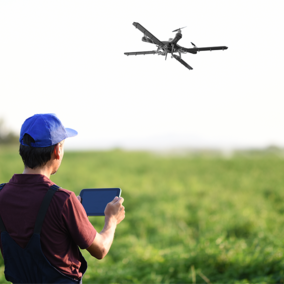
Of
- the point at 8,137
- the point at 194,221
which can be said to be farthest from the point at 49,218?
the point at 8,137

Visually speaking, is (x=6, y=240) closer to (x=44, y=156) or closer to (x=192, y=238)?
(x=44, y=156)

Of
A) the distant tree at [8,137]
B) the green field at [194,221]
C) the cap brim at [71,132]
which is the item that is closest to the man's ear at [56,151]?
the cap brim at [71,132]

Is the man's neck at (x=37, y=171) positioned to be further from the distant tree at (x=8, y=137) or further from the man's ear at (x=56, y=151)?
the distant tree at (x=8, y=137)

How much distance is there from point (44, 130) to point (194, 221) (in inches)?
292

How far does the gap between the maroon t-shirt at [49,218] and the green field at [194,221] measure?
8.30 ft

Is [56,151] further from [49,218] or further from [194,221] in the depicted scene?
[194,221]

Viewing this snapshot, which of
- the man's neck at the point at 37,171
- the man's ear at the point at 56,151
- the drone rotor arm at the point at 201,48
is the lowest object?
the man's neck at the point at 37,171

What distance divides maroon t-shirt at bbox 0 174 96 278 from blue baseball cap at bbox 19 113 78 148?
21 cm

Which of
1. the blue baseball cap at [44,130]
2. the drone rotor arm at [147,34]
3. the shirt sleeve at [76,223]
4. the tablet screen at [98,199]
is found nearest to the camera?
the shirt sleeve at [76,223]

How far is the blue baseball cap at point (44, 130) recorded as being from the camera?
5.92 ft

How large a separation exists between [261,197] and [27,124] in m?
10.7

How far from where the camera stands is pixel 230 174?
1530cm

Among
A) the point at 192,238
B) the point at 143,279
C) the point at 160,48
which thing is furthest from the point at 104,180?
the point at 160,48

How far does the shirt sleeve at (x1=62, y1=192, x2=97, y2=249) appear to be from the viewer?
170 cm
